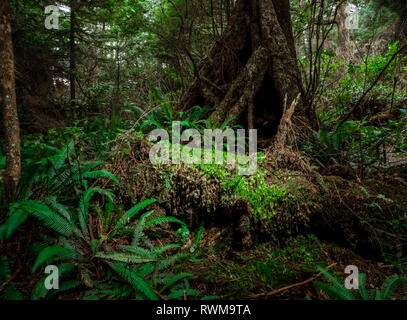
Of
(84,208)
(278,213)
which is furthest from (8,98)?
(278,213)

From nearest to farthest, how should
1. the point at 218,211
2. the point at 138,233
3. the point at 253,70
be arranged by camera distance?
the point at 138,233, the point at 218,211, the point at 253,70

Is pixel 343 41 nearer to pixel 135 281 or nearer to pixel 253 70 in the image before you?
pixel 253 70

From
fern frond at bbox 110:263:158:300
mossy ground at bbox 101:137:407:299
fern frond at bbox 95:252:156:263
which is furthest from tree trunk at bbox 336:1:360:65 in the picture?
fern frond at bbox 110:263:158:300

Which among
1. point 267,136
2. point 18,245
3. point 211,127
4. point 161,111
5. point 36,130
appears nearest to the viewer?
point 18,245

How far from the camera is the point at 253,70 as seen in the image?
3.41 metres

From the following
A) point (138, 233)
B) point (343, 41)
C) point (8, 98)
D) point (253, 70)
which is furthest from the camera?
point (343, 41)

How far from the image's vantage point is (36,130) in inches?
182

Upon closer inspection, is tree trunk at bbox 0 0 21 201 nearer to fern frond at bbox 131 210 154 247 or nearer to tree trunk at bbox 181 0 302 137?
fern frond at bbox 131 210 154 247

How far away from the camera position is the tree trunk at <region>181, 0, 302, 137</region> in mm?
3379

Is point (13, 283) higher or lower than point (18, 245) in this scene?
lower

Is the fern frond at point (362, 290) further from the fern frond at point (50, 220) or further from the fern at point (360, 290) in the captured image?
the fern frond at point (50, 220)

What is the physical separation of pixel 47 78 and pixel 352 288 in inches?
303
